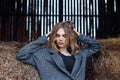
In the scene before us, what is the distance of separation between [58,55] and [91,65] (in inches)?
21.5

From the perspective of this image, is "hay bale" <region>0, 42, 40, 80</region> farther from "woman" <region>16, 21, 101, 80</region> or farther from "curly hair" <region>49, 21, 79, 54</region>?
"curly hair" <region>49, 21, 79, 54</region>

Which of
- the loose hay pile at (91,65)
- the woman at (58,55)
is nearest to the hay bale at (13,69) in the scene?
the loose hay pile at (91,65)

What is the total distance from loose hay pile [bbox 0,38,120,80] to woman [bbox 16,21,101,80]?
0.38ft

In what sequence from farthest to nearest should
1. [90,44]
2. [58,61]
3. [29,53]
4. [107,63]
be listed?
[107,63]
[90,44]
[29,53]
[58,61]

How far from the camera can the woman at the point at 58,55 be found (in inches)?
172

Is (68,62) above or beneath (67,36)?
beneath

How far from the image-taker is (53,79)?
14.3ft

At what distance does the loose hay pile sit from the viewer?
4.53 metres

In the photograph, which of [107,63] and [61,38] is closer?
[61,38]

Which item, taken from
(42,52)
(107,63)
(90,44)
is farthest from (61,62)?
(107,63)

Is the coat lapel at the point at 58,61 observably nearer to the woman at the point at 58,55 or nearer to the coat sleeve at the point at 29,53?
the woman at the point at 58,55

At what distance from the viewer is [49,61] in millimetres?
4422

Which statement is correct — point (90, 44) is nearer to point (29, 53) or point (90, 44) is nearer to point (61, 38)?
point (61, 38)

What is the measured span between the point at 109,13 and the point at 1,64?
128 inches
